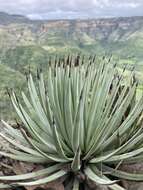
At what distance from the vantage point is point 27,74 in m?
4.36

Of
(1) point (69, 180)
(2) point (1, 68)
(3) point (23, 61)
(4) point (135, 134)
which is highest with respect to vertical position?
(4) point (135, 134)

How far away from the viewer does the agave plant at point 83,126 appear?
12.5ft

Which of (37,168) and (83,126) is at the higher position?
(83,126)

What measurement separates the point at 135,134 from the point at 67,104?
0.71m

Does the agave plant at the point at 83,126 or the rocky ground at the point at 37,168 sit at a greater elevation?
the agave plant at the point at 83,126

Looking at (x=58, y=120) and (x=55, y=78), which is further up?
(x=55, y=78)

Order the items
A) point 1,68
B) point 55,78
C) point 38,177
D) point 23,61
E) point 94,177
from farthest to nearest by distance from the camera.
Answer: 1. point 23,61
2. point 1,68
3. point 55,78
4. point 38,177
5. point 94,177

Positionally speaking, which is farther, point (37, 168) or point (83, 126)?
point (37, 168)

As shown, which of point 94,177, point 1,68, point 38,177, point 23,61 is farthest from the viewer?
point 23,61

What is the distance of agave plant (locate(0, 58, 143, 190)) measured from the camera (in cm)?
382

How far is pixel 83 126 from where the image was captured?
3.90m

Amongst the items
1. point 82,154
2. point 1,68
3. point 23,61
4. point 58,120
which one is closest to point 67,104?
point 58,120

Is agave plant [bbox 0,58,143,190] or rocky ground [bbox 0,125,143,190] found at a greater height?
agave plant [bbox 0,58,143,190]

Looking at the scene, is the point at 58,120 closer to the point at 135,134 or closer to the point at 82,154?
the point at 82,154
